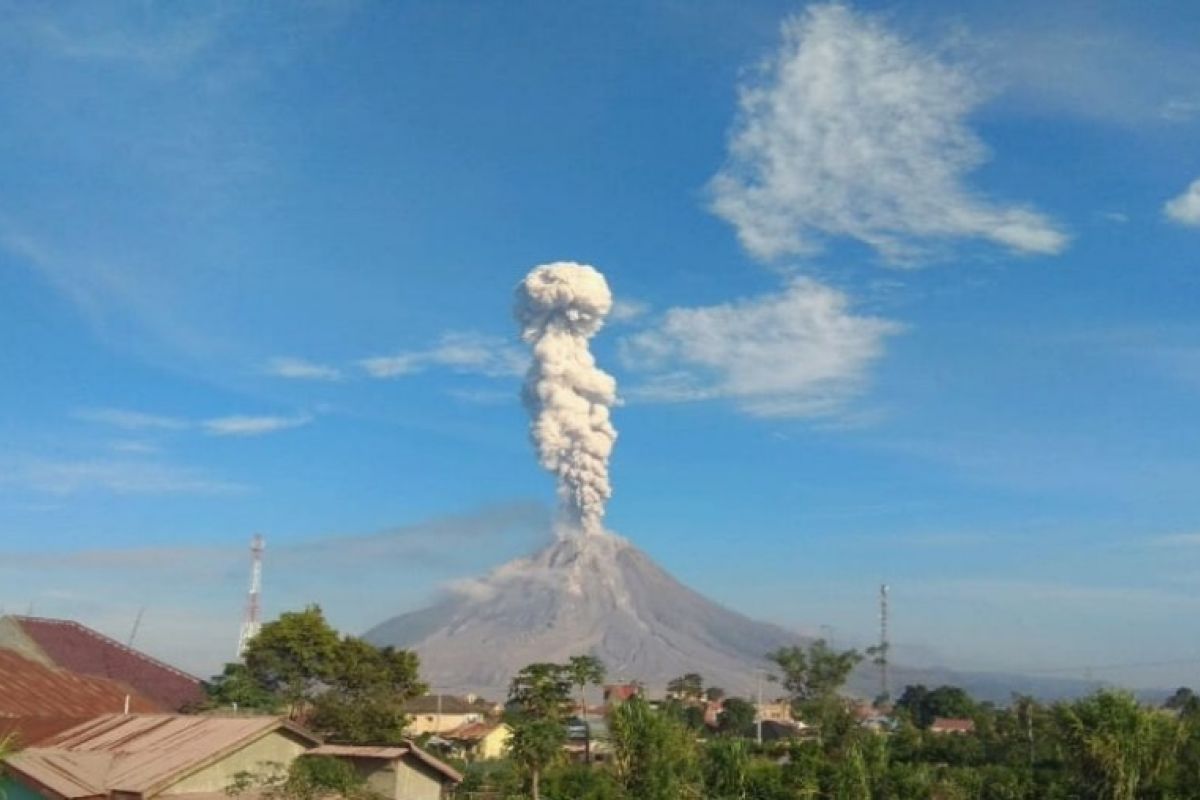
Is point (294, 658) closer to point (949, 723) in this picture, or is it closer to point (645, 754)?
point (645, 754)

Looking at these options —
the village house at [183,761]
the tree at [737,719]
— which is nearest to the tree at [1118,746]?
the village house at [183,761]

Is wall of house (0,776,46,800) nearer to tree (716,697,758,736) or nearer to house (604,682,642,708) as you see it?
house (604,682,642,708)

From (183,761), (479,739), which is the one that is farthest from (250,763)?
(479,739)

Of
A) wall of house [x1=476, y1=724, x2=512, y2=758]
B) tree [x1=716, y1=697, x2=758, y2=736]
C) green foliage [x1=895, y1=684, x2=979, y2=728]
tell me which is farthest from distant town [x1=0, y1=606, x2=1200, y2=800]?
green foliage [x1=895, y1=684, x2=979, y2=728]

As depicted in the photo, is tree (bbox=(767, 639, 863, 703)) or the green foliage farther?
the green foliage

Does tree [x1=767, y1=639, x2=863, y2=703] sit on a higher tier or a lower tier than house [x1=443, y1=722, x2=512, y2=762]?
higher

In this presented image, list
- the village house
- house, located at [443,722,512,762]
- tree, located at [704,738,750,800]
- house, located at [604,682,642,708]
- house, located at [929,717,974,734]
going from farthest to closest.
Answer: house, located at [929,717,974,734], house, located at [443,722,512,762], house, located at [604,682,642,708], tree, located at [704,738,750,800], the village house
